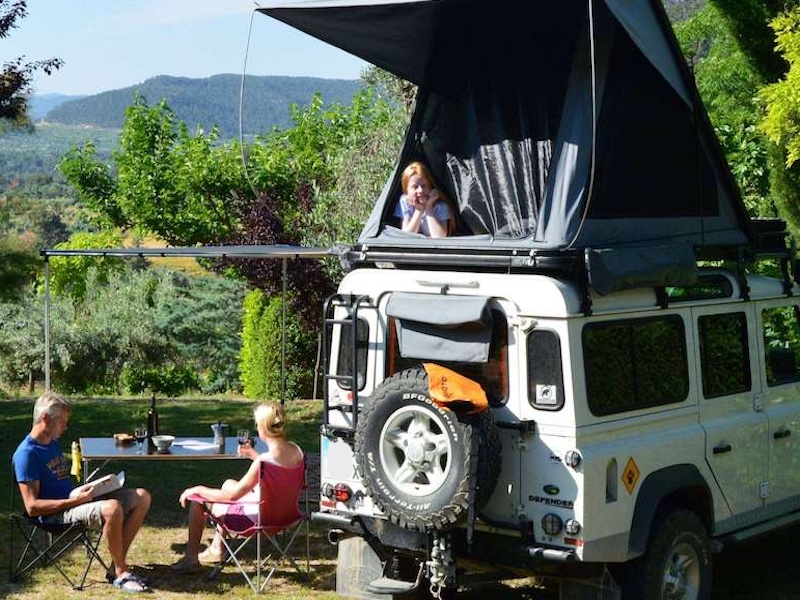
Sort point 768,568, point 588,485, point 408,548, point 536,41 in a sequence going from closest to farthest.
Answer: point 588,485
point 408,548
point 536,41
point 768,568

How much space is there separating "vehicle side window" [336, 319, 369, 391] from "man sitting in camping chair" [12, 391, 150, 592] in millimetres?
1681

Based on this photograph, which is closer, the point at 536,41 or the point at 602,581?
the point at 602,581

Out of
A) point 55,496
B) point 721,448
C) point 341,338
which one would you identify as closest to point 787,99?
point 721,448

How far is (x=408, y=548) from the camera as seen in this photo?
5.90 metres

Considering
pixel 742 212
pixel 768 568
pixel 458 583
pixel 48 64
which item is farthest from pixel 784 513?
pixel 48 64

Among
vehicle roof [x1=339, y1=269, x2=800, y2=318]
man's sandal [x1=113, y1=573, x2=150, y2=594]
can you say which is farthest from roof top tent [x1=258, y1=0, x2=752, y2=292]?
man's sandal [x1=113, y1=573, x2=150, y2=594]

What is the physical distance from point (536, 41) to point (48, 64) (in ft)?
25.7

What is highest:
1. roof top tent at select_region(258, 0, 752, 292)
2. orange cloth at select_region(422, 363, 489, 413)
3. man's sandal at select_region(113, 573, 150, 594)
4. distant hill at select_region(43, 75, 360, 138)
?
distant hill at select_region(43, 75, 360, 138)

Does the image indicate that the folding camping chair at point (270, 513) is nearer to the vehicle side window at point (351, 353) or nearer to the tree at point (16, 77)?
the vehicle side window at point (351, 353)

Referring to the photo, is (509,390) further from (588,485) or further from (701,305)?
(701,305)

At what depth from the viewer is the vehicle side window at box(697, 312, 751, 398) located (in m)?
6.48

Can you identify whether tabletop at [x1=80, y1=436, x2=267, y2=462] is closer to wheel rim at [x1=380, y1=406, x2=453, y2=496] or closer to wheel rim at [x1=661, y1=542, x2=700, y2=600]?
wheel rim at [x1=380, y1=406, x2=453, y2=496]

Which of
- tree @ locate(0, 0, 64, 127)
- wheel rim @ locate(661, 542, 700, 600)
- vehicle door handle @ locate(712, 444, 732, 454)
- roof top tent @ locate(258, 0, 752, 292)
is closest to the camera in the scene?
wheel rim @ locate(661, 542, 700, 600)

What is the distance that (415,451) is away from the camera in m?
5.67
